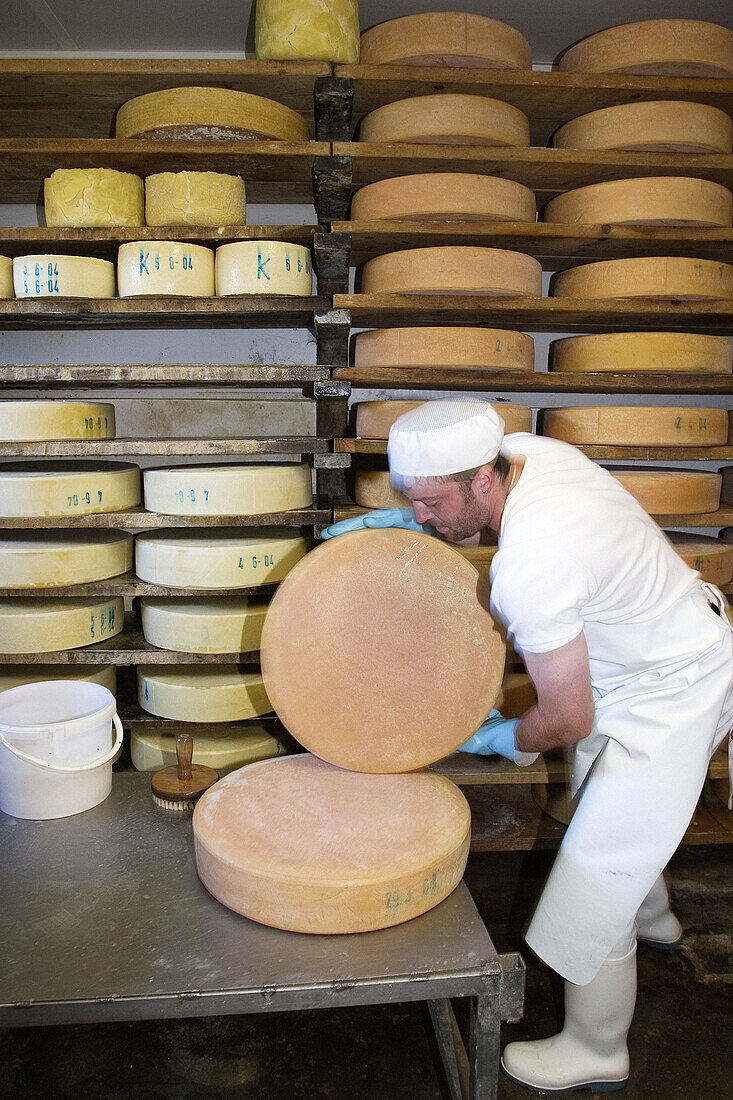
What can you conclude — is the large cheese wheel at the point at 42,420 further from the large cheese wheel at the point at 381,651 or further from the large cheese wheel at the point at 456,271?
the large cheese wheel at the point at 381,651

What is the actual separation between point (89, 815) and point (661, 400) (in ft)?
8.47

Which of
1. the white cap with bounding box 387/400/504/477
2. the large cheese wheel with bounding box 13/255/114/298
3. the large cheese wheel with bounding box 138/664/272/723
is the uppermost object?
the large cheese wheel with bounding box 13/255/114/298

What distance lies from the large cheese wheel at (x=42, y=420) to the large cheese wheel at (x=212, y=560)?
15.6 inches

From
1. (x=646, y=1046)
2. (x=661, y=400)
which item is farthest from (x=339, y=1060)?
(x=661, y=400)

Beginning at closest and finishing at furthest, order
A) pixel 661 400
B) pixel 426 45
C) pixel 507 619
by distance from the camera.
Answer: pixel 507 619, pixel 426 45, pixel 661 400

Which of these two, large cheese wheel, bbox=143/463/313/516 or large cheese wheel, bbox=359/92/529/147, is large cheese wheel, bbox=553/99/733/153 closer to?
large cheese wheel, bbox=359/92/529/147

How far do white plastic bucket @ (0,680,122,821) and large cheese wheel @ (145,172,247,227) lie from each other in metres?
1.42

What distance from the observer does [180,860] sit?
1.43 metres

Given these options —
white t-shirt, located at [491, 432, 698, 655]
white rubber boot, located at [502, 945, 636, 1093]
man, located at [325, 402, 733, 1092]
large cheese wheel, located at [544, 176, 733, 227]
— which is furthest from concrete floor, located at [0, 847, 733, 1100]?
large cheese wheel, located at [544, 176, 733, 227]

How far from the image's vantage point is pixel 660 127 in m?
2.24

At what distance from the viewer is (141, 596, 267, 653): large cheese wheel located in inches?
90.0

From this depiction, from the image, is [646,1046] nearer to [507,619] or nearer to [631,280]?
[507,619]

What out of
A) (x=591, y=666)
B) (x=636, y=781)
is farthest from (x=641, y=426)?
(x=636, y=781)

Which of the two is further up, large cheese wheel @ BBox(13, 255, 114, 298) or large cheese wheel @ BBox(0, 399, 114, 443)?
large cheese wheel @ BBox(13, 255, 114, 298)
